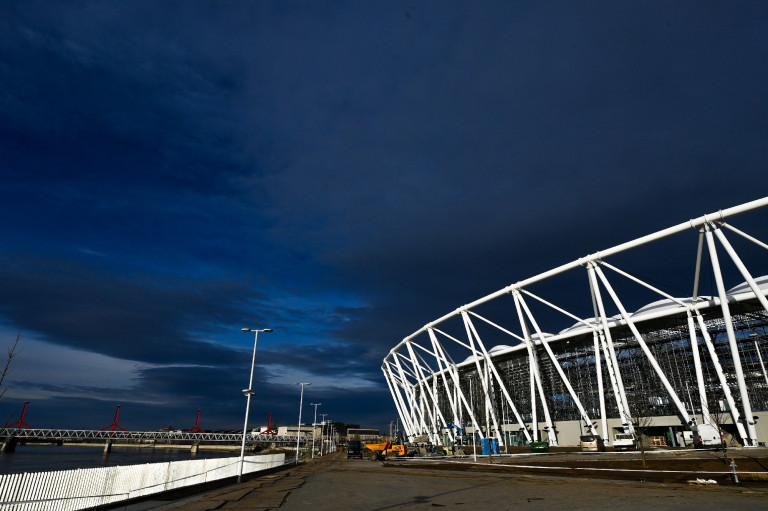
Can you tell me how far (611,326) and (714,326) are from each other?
36.9 feet

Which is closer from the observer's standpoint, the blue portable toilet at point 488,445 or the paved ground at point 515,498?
the paved ground at point 515,498

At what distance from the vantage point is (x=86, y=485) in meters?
15.3

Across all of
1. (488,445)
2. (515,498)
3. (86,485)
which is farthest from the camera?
(488,445)

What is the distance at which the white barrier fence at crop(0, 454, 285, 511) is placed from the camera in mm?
13125

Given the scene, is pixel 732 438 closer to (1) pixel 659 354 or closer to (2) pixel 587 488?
(1) pixel 659 354

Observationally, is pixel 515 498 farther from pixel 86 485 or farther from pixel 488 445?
pixel 488 445

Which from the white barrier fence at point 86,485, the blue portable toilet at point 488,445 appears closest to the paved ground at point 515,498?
the white barrier fence at point 86,485

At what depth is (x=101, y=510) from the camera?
14.9 m

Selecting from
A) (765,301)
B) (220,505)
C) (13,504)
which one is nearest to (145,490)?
(220,505)

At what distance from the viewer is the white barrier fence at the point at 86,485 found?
43.1 ft

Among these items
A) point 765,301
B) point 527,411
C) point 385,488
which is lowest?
point 385,488

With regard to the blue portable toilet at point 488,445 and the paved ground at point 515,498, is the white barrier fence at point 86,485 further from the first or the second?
the blue portable toilet at point 488,445

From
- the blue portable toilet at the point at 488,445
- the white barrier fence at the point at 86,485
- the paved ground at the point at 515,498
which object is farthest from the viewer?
the blue portable toilet at the point at 488,445

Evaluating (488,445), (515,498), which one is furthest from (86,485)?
(488,445)
